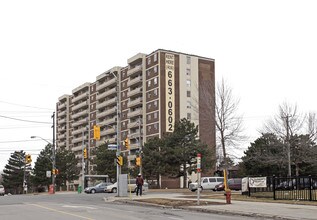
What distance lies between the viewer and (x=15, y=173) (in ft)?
412

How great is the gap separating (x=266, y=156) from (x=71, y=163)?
2044 inches

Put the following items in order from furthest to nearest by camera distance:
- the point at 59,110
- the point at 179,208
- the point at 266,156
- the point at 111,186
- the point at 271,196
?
the point at 59,110, the point at 266,156, the point at 111,186, the point at 271,196, the point at 179,208

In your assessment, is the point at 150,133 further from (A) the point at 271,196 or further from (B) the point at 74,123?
(A) the point at 271,196

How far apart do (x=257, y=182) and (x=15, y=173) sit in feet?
353

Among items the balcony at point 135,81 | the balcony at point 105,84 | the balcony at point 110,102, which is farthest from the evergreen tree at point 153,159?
the balcony at point 105,84

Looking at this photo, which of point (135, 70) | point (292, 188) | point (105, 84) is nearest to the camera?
point (292, 188)

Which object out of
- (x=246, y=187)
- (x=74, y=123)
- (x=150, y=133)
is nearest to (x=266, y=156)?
(x=246, y=187)

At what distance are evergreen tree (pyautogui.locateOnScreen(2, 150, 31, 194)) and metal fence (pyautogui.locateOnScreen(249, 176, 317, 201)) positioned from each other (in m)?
103

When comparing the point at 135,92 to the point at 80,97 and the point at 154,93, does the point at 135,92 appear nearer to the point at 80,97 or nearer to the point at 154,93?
the point at 154,93

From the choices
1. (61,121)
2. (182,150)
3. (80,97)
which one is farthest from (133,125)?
(61,121)

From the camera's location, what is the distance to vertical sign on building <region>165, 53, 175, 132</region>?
313 feet

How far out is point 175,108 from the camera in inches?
3824

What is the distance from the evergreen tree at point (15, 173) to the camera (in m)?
124

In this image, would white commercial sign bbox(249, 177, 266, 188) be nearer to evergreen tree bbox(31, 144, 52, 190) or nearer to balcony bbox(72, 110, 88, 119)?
evergreen tree bbox(31, 144, 52, 190)
